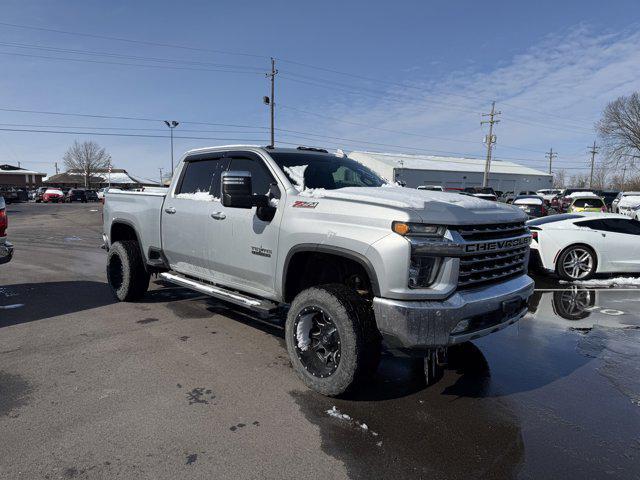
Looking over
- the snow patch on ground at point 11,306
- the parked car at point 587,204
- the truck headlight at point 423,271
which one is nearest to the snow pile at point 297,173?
the truck headlight at point 423,271


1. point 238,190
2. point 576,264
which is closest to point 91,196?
point 576,264

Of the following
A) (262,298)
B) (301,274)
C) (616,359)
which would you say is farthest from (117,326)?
(616,359)

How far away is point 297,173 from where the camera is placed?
4.36 m

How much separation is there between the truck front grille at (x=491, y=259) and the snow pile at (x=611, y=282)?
5.40 meters

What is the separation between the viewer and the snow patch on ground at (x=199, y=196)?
195 inches

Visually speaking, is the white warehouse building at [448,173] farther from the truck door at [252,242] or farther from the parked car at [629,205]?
the truck door at [252,242]

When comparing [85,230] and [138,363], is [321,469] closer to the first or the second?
[138,363]

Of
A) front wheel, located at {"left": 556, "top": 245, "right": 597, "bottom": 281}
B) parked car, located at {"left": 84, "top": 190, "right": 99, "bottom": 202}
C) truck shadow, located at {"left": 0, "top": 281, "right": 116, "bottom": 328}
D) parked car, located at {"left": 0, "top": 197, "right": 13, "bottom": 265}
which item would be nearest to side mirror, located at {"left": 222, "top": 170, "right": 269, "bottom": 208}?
truck shadow, located at {"left": 0, "top": 281, "right": 116, "bottom": 328}

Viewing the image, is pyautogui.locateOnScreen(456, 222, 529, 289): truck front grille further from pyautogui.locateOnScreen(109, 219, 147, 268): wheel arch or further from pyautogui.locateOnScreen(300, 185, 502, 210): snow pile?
pyautogui.locateOnScreen(109, 219, 147, 268): wheel arch

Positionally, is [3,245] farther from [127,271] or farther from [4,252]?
[127,271]

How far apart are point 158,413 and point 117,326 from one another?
7.78 ft

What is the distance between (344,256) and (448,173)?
7144cm

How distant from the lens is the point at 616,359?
4.62 m

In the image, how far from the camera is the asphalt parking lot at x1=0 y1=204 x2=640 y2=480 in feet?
9.09
